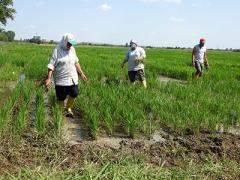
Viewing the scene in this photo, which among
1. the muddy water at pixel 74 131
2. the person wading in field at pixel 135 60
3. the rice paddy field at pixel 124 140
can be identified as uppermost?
the person wading in field at pixel 135 60

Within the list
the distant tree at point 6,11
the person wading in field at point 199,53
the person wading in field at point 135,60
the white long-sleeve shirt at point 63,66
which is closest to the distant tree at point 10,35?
the distant tree at point 6,11

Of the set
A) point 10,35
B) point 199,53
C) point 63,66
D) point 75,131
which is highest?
point 199,53

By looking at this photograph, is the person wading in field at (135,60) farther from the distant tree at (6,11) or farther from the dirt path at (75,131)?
the distant tree at (6,11)

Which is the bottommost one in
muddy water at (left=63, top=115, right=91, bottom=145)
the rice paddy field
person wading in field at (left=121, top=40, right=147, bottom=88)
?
muddy water at (left=63, top=115, right=91, bottom=145)

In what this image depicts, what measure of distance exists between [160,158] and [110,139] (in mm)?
1220

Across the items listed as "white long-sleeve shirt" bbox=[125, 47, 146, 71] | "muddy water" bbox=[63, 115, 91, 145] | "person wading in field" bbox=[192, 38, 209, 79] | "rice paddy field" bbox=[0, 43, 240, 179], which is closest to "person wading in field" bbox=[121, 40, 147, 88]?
"white long-sleeve shirt" bbox=[125, 47, 146, 71]

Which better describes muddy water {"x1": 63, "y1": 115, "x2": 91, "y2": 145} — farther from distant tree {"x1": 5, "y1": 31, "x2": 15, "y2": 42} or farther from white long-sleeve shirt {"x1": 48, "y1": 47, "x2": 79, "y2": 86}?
distant tree {"x1": 5, "y1": 31, "x2": 15, "y2": 42}

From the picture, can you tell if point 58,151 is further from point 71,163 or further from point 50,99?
point 50,99

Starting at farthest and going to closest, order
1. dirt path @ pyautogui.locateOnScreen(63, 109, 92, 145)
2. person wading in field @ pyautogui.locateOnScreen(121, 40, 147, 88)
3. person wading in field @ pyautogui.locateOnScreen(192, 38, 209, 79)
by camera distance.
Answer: person wading in field @ pyautogui.locateOnScreen(192, 38, 209, 79)
person wading in field @ pyautogui.locateOnScreen(121, 40, 147, 88)
dirt path @ pyautogui.locateOnScreen(63, 109, 92, 145)

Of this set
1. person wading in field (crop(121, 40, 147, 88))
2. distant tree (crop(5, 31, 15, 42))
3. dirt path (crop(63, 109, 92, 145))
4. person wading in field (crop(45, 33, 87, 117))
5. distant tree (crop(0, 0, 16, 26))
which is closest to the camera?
dirt path (crop(63, 109, 92, 145))

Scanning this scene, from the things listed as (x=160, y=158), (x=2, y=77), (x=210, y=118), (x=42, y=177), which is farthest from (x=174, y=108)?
(x=2, y=77)

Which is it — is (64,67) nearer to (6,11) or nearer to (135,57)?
(135,57)

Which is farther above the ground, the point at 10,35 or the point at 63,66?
the point at 63,66

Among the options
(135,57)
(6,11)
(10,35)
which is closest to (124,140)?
(135,57)
